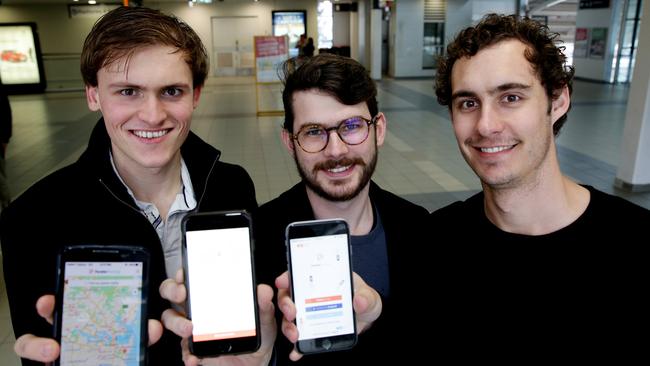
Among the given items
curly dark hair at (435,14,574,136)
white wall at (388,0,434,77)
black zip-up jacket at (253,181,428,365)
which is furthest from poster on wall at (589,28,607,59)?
black zip-up jacket at (253,181,428,365)

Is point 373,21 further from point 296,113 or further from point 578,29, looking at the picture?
point 296,113

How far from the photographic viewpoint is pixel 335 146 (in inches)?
72.0

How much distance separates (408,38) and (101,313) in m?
20.8

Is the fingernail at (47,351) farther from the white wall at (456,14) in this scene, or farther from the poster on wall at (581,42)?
the white wall at (456,14)

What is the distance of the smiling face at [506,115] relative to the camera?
1.59 m

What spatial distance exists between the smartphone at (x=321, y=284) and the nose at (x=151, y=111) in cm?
57

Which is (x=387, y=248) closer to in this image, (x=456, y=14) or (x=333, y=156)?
(x=333, y=156)

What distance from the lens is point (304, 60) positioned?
208 centimetres

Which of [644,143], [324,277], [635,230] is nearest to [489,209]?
[635,230]

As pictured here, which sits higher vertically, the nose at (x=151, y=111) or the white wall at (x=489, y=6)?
the white wall at (x=489, y=6)

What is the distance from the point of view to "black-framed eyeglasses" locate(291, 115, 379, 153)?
1873mm

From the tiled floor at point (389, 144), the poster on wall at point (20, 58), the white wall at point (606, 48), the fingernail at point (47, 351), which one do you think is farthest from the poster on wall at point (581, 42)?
the fingernail at point (47, 351)

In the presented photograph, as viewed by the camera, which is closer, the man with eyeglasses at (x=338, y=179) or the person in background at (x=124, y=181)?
the person in background at (x=124, y=181)

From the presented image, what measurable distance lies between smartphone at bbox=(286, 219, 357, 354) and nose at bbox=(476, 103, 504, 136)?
568 mm
